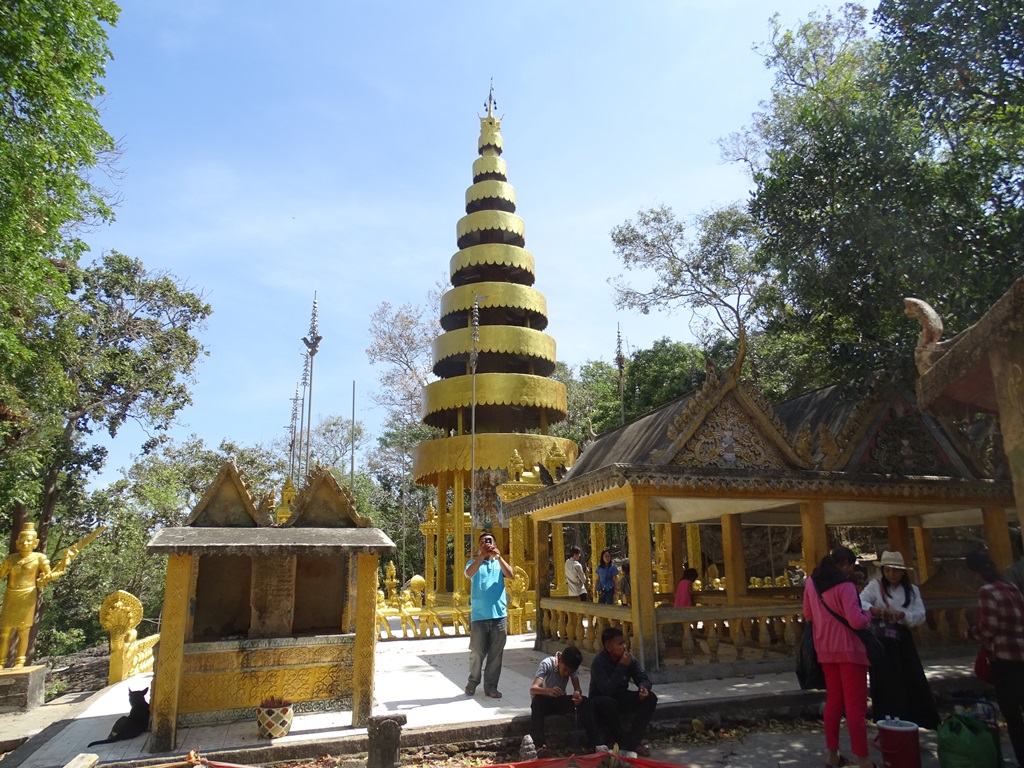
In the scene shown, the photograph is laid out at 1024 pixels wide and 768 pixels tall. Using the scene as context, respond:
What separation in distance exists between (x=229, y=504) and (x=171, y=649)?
1566mm

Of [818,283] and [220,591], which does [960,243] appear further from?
[220,591]

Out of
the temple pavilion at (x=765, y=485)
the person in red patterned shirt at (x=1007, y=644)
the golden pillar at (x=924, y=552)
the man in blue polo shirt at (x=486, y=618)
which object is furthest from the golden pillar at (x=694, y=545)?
the person in red patterned shirt at (x=1007, y=644)

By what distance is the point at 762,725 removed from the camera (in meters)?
7.01

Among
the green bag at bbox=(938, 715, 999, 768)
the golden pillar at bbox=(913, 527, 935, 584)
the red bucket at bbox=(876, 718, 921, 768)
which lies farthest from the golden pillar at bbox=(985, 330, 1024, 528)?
the golden pillar at bbox=(913, 527, 935, 584)

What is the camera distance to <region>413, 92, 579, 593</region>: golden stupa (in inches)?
914

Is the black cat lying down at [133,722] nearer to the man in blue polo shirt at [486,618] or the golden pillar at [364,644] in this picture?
the golden pillar at [364,644]

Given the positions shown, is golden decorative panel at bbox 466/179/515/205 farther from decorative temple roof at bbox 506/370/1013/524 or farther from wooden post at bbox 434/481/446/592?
decorative temple roof at bbox 506/370/1013/524

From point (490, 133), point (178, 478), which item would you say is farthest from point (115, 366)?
point (490, 133)

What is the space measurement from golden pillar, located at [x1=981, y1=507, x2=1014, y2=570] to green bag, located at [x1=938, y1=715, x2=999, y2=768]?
614 centimetres

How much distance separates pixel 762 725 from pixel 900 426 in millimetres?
5422

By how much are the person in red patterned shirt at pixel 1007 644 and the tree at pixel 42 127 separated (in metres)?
10.9

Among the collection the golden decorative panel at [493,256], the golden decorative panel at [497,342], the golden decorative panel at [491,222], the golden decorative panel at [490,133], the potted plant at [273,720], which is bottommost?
the potted plant at [273,720]

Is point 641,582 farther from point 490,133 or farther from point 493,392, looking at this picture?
point 490,133

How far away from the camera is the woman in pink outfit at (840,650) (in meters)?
5.36
